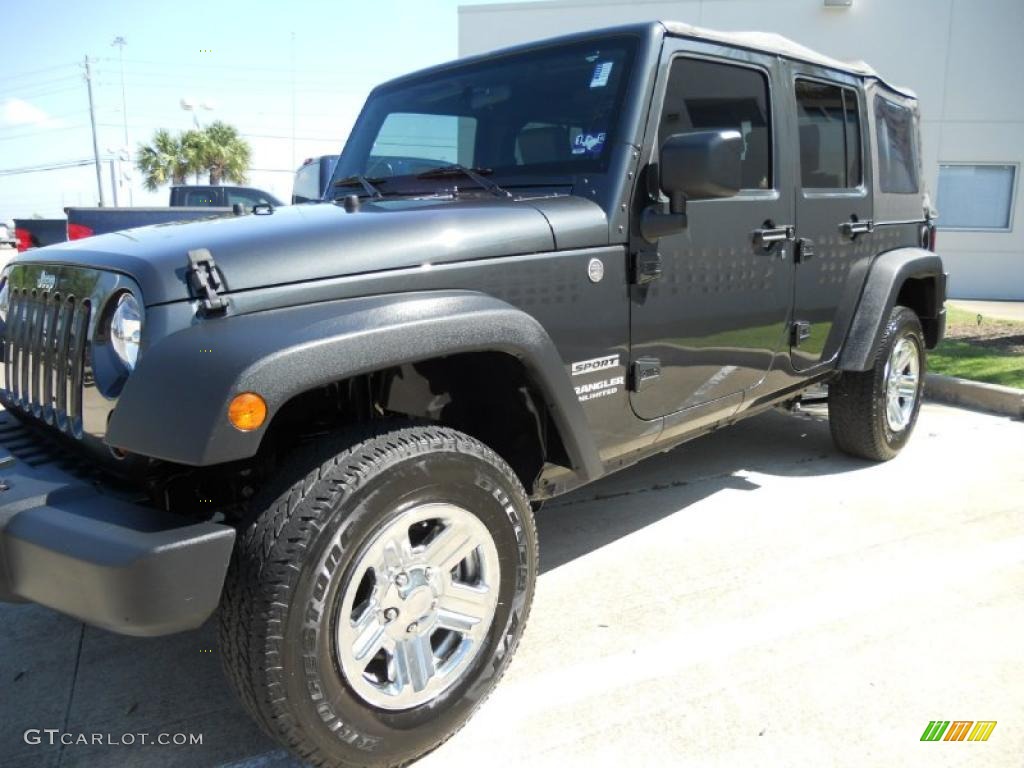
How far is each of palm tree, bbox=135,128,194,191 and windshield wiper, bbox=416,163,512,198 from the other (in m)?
42.3

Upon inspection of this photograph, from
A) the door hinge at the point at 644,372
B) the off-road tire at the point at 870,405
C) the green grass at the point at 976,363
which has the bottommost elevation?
the green grass at the point at 976,363

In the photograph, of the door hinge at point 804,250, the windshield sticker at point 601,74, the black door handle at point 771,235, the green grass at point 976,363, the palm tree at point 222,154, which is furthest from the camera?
the palm tree at point 222,154

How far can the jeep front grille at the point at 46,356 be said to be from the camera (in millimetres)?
2111

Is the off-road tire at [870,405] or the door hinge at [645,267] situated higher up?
the door hinge at [645,267]

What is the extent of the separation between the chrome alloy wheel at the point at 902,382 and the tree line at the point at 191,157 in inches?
1608

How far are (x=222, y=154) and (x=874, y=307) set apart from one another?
41.6 metres

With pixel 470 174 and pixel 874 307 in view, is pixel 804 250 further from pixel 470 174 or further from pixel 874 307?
pixel 470 174

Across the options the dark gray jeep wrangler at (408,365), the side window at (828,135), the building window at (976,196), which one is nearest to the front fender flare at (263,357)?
the dark gray jeep wrangler at (408,365)

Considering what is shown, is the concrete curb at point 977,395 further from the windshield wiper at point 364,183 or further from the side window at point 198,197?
the side window at point 198,197

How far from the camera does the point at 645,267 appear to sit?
2771 mm

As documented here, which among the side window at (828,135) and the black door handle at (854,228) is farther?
the black door handle at (854,228)

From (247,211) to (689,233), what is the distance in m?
1.63

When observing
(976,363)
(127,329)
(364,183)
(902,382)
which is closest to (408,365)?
(127,329)

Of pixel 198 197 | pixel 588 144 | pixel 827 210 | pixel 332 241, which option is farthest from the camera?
pixel 198 197
